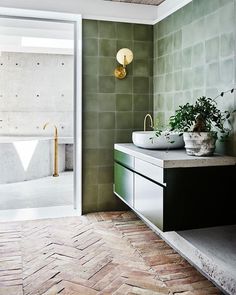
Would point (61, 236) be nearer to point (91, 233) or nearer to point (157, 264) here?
point (91, 233)

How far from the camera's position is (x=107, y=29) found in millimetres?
3912

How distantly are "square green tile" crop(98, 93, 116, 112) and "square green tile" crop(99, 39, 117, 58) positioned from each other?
1.51ft

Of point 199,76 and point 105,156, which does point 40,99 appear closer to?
point 105,156

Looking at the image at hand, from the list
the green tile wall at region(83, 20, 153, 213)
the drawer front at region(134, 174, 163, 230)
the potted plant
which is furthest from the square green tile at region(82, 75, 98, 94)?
the potted plant

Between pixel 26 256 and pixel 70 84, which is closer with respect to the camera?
pixel 26 256

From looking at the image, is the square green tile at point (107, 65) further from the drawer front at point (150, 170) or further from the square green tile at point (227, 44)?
the square green tile at point (227, 44)

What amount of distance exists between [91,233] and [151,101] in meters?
1.73

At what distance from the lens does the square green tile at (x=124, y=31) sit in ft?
13.0

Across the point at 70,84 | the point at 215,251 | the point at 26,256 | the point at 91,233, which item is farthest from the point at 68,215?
the point at 70,84

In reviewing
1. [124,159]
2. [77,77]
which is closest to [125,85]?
[77,77]

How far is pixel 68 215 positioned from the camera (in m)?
3.92

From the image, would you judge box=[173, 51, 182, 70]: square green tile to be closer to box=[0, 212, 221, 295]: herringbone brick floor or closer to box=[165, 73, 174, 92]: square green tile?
box=[165, 73, 174, 92]: square green tile

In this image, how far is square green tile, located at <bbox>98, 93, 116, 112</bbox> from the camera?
3.95 meters

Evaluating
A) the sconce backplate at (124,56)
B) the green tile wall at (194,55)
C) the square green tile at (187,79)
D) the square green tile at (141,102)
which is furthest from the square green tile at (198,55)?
the square green tile at (141,102)
